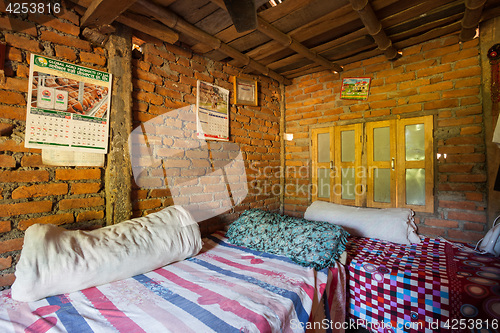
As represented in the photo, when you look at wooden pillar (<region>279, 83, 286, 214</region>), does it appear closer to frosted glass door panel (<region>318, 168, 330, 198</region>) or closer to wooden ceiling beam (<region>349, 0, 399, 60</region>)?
frosted glass door panel (<region>318, 168, 330, 198</region>)

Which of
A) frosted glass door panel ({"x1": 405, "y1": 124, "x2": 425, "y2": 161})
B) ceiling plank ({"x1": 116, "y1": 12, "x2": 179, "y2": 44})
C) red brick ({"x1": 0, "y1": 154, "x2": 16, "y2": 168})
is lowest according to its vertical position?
red brick ({"x1": 0, "y1": 154, "x2": 16, "y2": 168})

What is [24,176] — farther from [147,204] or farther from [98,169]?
[147,204]

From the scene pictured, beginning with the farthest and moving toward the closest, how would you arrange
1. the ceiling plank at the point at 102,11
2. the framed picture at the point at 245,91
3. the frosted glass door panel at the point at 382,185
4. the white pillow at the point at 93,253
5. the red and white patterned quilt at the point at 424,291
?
the framed picture at the point at 245,91 < the frosted glass door panel at the point at 382,185 < the ceiling plank at the point at 102,11 < the red and white patterned quilt at the point at 424,291 < the white pillow at the point at 93,253

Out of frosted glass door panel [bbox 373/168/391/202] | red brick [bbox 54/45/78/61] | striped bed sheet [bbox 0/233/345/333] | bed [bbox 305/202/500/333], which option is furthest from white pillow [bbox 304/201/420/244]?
red brick [bbox 54/45/78/61]

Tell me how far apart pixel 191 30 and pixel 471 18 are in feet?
7.18

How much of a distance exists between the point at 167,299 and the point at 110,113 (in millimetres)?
1318

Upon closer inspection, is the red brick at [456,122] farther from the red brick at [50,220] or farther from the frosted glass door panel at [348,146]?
the red brick at [50,220]

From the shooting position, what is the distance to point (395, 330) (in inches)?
55.1

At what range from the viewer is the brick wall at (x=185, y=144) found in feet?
6.20

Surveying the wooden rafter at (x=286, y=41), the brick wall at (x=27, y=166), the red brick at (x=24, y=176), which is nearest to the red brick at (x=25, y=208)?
the brick wall at (x=27, y=166)

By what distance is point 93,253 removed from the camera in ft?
4.10

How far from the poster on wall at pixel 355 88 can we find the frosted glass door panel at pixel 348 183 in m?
0.88

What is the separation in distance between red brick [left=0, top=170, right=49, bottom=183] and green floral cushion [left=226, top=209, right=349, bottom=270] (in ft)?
4.65

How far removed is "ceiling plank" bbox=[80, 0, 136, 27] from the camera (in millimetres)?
1329
